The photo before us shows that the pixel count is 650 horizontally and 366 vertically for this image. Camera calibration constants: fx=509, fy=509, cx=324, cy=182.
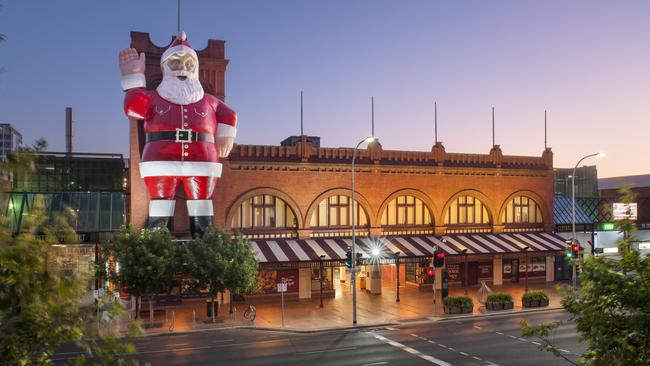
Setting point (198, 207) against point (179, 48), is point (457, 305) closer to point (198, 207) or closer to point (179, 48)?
point (198, 207)

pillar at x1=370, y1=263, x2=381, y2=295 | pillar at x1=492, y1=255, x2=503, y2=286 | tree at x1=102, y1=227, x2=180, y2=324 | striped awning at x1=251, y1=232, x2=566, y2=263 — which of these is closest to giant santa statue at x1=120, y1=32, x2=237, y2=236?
tree at x1=102, y1=227, x2=180, y2=324

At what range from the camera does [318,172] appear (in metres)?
39.0

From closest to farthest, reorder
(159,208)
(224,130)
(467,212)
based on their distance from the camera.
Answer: (159,208), (224,130), (467,212)

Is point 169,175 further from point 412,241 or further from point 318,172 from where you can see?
point 412,241

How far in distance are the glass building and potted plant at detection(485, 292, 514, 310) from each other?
27.0 metres

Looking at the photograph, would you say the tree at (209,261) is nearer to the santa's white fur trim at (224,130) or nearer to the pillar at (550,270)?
the santa's white fur trim at (224,130)

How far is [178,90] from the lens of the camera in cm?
3142

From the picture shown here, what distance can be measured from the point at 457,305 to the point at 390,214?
38.6 feet

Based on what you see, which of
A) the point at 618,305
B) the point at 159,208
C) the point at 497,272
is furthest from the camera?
the point at 497,272

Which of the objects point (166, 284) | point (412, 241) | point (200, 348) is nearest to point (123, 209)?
point (166, 284)

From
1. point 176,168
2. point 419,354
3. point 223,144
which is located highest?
point 223,144

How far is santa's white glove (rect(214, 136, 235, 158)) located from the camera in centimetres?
3375

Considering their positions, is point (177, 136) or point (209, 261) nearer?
point (209, 261)

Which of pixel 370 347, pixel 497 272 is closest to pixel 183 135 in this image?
pixel 370 347
